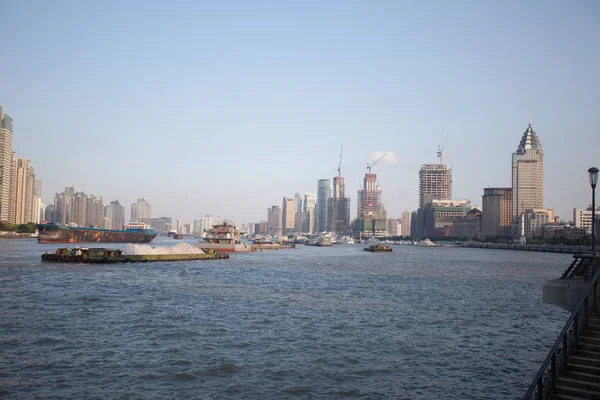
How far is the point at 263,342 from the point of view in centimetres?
3011

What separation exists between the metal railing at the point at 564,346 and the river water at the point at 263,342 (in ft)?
18.4

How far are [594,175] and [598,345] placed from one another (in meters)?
11.7

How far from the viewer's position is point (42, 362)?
980 inches

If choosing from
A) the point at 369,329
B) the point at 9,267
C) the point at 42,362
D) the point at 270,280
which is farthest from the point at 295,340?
the point at 9,267

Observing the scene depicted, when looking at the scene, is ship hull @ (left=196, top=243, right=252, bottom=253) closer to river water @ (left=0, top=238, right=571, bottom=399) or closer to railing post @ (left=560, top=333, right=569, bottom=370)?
river water @ (left=0, top=238, right=571, bottom=399)

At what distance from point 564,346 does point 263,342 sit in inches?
694

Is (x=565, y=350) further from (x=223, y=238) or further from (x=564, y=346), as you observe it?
(x=223, y=238)

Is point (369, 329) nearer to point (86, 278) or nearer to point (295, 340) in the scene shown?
point (295, 340)

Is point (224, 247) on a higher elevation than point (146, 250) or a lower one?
lower

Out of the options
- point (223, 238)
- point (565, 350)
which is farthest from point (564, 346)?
point (223, 238)

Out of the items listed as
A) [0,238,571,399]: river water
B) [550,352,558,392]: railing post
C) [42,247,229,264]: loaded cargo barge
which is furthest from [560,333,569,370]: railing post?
[42,247,229,264]: loaded cargo barge

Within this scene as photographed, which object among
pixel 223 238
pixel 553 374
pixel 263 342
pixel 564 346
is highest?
pixel 564 346

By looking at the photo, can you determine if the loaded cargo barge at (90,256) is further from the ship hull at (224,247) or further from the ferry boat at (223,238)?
the ferry boat at (223,238)

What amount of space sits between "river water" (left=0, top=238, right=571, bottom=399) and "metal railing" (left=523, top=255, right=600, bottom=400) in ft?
18.4
